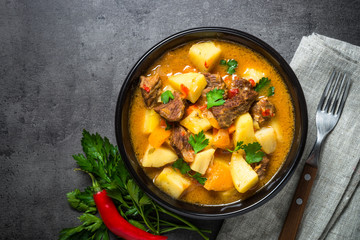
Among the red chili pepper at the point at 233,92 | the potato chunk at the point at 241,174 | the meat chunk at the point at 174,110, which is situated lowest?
the potato chunk at the point at 241,174

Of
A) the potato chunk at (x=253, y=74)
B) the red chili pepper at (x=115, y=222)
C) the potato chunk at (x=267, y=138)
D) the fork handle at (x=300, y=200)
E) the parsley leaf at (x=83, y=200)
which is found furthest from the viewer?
the parsley leaf at (x=83, y=200)

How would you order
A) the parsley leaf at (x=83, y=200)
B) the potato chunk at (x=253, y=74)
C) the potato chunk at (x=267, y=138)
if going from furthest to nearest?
the parsley leaf at (x=83, y=200) < the potato chunk at (x=253, y=74) < the potato chunk at (x=267, y=138)

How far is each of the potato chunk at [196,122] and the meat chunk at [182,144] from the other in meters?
0.06

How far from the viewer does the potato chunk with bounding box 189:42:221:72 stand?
2.91 m

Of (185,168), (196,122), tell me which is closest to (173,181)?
(185,168)

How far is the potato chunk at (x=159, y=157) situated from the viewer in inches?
114

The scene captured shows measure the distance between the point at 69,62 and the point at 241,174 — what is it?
2211 millimetres

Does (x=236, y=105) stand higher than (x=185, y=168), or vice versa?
(x=236, y=105)

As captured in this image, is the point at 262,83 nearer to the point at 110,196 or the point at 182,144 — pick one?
the point at 182,144

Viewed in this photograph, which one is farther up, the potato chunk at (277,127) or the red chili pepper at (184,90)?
the red chili pepper at (184,90)

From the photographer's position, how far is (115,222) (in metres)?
3.29

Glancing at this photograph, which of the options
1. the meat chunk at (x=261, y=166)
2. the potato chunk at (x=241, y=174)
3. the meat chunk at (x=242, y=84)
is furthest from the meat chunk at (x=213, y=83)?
the meat chunk at (x=261, y=166)

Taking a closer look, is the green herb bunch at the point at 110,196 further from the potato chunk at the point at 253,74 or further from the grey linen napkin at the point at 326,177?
the potato chunk at the point at 253,74

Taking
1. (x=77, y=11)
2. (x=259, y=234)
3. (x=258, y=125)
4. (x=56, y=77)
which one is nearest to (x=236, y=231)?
(x=259, y=234)
